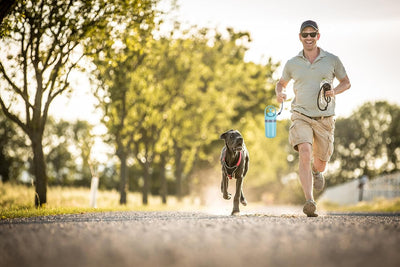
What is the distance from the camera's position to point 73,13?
12289 mm

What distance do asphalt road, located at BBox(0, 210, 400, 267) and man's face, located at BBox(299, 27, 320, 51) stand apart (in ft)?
12.8

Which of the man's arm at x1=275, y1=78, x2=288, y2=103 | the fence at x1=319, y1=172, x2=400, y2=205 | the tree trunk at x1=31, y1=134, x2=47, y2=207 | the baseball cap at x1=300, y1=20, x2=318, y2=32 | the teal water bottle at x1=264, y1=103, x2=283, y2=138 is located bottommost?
the fence at x1=319, y1=172, x2=400, y2=205

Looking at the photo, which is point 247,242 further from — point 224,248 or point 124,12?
point 124,12

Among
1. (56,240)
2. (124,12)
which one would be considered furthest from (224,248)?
(124,12)

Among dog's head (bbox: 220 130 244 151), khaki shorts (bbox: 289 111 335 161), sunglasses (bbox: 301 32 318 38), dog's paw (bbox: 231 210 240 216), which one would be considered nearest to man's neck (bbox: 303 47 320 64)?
sunglasses (bbox: 301 32 318 38)

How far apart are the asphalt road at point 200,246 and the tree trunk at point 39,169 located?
7.77 metres

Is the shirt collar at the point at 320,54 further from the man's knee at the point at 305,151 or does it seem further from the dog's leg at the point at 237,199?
the dog's leg at the point at 237,199

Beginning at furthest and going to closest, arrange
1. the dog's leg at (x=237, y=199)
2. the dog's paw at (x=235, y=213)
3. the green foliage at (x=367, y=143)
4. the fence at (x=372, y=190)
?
the green foliage at (x=367, y=143) < the fence at (x=372, y=190) < the dog's leg at (x=237, y=199) < the dog's paw at (x=235, y=213)

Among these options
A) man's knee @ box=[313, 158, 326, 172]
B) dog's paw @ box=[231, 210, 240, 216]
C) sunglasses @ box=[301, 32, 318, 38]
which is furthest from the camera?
dog's paw @ box=[231, 210, 240, 216]

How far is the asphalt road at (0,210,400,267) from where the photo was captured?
3660 millimetres

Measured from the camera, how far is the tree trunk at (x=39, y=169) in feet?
43.1

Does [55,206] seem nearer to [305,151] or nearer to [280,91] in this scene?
[280,91]

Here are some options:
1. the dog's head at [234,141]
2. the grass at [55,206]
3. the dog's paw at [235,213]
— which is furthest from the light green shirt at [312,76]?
the grass at [55,206]

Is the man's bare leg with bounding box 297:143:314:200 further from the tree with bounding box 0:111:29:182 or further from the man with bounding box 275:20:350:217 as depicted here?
the tree with bounding box 0:111:29:182
